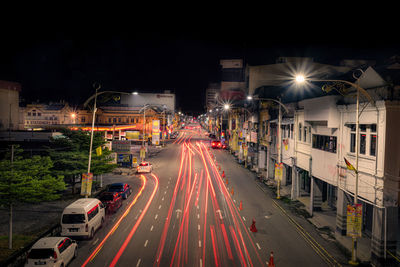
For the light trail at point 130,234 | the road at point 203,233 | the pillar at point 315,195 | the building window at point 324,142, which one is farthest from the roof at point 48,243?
the pillar at point 315,195

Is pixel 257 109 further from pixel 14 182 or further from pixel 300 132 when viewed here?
pixel 14 182

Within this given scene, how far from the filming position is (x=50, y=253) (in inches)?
524

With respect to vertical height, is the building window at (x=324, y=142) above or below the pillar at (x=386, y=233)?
above

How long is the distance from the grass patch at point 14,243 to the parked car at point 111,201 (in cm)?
615

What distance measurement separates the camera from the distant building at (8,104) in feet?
224

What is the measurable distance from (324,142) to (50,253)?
2081 centimetres

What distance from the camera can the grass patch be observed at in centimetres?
1541

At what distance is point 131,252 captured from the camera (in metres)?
16.3

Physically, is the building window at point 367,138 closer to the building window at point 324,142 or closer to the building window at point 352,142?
the building window at point 352,142

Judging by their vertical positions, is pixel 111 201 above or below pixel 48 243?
below

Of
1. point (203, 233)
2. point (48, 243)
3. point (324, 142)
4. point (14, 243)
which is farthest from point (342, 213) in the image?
point (14, 243)

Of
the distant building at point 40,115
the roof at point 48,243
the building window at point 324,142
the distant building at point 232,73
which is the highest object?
the distant building at point 232,73

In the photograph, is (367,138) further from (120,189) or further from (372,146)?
(120,189)

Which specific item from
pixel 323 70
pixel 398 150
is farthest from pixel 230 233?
pixel 323 70
